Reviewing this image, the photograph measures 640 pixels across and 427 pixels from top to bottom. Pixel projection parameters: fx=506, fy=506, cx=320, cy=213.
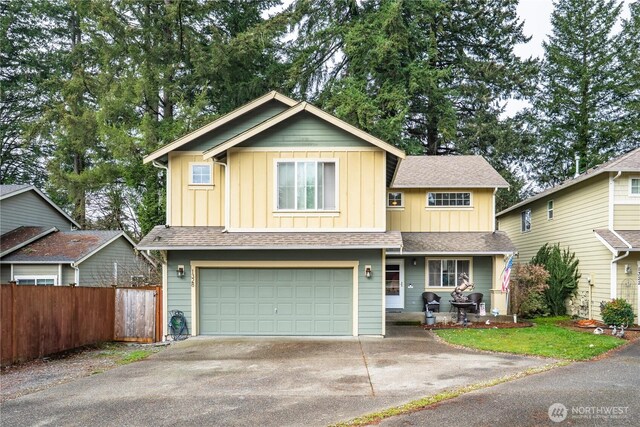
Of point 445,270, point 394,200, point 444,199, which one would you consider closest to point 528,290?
point 445,270

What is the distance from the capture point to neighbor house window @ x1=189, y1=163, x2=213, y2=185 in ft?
49.0

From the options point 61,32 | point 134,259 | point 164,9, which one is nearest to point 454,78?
point 164,9

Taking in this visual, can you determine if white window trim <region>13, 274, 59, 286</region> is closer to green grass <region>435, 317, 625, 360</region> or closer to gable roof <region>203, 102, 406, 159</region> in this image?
gable roof <region>203, 102, 406, 159</region>

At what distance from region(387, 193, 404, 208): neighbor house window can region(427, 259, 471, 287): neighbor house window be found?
7.69 feet

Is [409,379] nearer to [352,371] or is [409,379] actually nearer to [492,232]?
[352,371]

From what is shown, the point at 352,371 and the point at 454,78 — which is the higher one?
the point at 454,78

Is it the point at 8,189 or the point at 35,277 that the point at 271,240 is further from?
the point at 8,189

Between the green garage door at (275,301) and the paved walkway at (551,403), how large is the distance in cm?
607

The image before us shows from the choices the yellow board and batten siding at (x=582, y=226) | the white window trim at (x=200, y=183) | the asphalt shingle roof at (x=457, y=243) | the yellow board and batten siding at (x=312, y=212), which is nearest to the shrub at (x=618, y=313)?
the yellow board and batten siding at (x=582, y=226)

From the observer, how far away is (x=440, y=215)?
18219mm

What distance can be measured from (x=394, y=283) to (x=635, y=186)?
806 cm

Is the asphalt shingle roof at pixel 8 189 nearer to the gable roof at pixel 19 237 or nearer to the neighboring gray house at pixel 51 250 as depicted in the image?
the neighboring gray house at pixel 51 250

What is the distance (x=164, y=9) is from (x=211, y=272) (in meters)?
18.1

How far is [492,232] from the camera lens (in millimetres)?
17984
